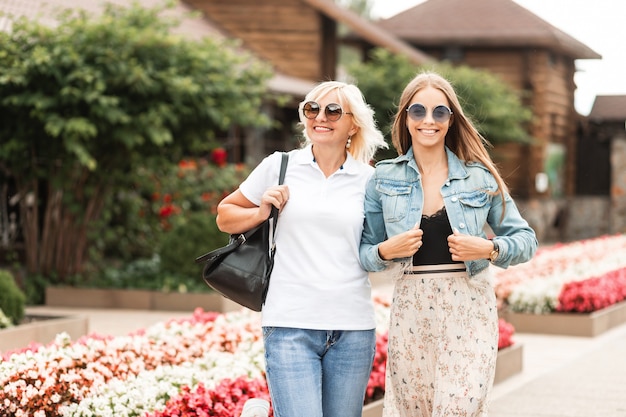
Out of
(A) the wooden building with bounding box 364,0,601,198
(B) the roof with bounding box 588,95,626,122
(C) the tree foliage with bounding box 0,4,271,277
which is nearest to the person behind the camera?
(C) the tree foliage with bounding box 0,4,271,277

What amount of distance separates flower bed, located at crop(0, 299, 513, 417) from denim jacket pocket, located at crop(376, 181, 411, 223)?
180 centimetres

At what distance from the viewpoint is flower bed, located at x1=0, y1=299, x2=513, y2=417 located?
5836mm

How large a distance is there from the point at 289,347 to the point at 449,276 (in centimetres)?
68

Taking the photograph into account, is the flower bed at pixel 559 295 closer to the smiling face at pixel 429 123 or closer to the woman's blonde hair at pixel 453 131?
the woman's blonde hair at pixel 453 131

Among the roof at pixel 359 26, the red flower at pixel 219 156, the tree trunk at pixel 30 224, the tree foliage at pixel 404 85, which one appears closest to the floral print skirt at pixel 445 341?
the tree trunk at pixel 30 224

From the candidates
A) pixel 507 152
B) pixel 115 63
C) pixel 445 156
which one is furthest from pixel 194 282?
pixel 507 152

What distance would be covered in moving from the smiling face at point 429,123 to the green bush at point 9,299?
6304 millimetres

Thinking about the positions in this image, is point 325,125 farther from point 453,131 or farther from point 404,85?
point 404,85

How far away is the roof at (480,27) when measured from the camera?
3052cm

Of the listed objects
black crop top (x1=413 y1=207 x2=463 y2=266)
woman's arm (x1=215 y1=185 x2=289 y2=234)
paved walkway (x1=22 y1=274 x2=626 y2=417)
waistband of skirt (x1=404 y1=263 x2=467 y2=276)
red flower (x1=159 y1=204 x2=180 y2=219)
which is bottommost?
paved walkway (x1=22 y1=274 x2=626 y2=417)

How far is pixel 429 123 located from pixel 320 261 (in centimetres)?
70

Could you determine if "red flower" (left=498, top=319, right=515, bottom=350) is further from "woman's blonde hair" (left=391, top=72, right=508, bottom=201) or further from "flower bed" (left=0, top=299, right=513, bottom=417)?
"woman's blonde hair" (left=391, top=72, right=508, bottom=201)

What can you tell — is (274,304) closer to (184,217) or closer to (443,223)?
(443,223)

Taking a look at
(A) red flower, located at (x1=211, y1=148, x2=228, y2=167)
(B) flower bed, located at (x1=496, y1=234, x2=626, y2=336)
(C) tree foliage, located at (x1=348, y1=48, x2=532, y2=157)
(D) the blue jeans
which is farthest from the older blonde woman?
(C) tree foliage, located at (x1=348, y1=48, x2=532, y2=157)
